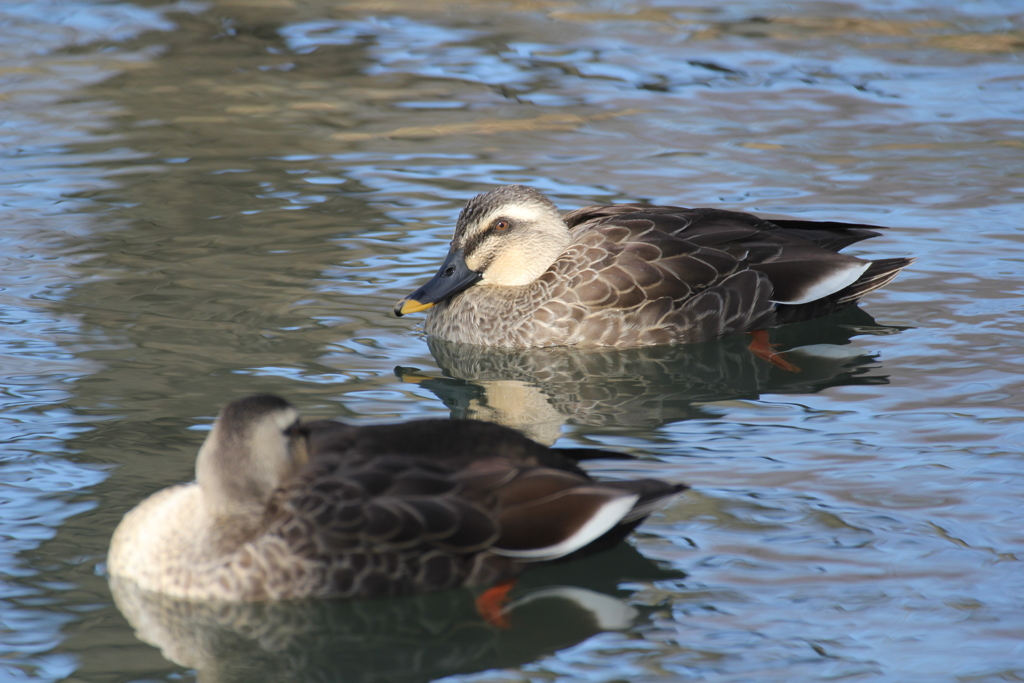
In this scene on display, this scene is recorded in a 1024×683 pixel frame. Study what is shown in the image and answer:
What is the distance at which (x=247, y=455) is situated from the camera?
17.3 ft

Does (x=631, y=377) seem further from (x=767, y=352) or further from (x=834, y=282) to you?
(x=834, y=282)

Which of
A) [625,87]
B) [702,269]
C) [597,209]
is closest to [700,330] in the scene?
[702,269]

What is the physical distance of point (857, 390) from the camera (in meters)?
7.73

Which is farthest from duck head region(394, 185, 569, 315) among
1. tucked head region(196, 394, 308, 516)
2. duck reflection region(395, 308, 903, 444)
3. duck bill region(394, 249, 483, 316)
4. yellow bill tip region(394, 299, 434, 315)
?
tucked head region(196, 394, 308, 516)

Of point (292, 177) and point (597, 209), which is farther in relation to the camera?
point (292, 177)

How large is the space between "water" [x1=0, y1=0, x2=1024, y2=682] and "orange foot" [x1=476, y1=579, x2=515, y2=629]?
→ 0.08 metres

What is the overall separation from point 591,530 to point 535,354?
11.4 ft

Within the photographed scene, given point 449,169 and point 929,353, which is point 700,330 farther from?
point 449,169

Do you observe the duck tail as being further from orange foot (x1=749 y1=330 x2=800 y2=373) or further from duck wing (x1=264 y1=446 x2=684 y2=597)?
duck wing (x1=264 y1=446 x2=684 y2=597)

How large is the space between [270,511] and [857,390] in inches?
156

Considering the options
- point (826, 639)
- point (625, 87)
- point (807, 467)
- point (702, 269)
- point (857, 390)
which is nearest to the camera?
point (826, 639)

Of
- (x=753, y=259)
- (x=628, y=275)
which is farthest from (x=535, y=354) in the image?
(x=753, y=259)

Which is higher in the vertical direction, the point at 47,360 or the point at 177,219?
the point at 177,219

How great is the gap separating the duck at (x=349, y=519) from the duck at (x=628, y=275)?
126 inches
